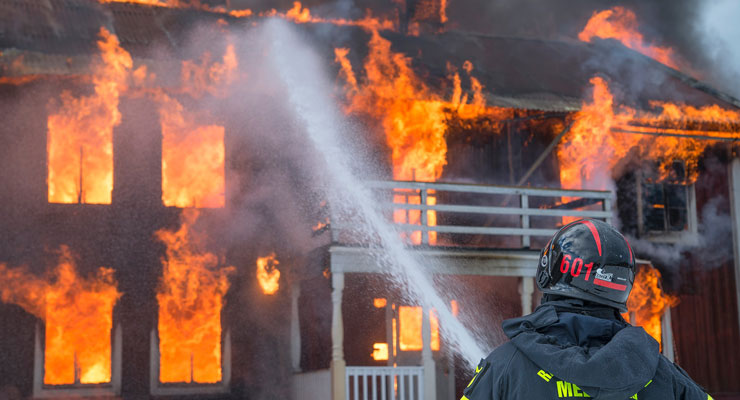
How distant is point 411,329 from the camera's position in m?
15.1

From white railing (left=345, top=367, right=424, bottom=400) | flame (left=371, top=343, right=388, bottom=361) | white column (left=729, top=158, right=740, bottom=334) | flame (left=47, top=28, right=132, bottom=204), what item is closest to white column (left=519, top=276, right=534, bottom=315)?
white railing (left=345, top=367, right=424, bottom=400)

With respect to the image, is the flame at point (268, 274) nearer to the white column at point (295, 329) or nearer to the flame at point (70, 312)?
the white column at point (295, 329)

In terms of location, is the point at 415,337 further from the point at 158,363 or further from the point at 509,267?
the point at 158,363

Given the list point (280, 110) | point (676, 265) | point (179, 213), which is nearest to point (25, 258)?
point (179, 213)

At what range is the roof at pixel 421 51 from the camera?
12.9m

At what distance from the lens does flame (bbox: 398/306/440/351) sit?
15031 mm

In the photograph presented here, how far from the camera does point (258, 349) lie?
14.1m

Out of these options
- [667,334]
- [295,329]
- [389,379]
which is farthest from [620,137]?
[295,329]

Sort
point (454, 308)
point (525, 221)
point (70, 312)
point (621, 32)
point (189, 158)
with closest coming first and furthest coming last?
point (70, 312), point (525, 221), point (189, 158), point (454, 308), point (621, 32)

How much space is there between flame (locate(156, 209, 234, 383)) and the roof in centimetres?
297

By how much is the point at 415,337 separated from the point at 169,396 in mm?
4365

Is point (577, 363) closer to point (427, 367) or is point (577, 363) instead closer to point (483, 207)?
point (427, 367)

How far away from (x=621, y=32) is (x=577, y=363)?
17.8 meters

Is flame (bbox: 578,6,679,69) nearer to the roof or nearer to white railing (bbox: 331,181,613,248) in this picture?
the roof
